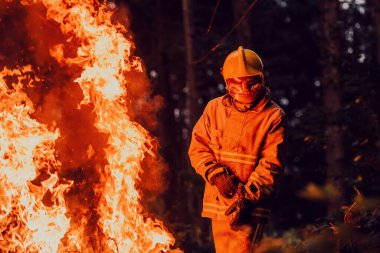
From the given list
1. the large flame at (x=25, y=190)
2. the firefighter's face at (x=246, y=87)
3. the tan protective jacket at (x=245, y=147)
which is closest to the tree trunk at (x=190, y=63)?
the large flame at (x=25, y=190)

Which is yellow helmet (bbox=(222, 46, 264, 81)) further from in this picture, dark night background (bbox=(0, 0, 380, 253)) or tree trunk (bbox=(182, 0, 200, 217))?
tree trunk (bbox=(182, 0, 200, 217))

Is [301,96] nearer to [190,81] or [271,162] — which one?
[190,81]

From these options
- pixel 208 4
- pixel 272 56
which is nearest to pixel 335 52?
pixel 208 4

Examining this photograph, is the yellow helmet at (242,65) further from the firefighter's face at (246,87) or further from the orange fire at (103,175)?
the orange fire at (103,175)

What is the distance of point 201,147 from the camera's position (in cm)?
605

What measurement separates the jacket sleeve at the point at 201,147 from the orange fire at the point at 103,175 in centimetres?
154

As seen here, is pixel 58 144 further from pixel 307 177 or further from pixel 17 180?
pixel 307 177

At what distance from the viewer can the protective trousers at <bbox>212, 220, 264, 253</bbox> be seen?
585 cm

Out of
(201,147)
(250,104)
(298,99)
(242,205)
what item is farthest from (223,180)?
(298,99)

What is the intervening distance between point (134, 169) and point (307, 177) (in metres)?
27.1

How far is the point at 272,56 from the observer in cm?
3241

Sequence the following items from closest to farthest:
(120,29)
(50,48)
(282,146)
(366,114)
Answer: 1. (282,146)
2. (120,29)
3. (366,114)
4. (50,48)

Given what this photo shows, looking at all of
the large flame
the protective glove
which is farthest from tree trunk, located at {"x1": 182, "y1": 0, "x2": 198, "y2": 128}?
the protective glove

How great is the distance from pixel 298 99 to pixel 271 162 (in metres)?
30.5
